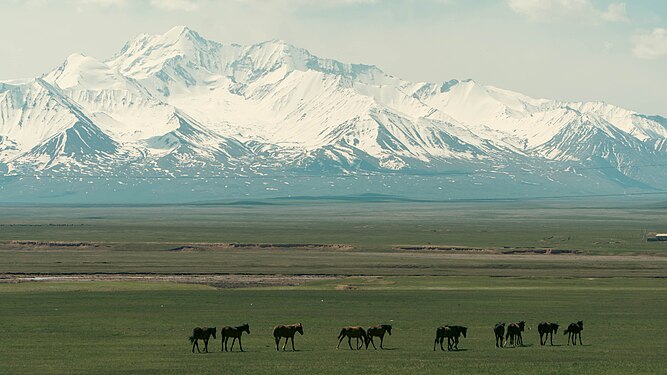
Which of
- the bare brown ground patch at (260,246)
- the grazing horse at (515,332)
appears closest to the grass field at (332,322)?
the grazing horse at (515,332)

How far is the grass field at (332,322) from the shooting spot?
45156 millimetres

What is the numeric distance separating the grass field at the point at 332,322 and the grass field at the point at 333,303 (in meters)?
0.13

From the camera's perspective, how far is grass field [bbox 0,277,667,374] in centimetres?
4516

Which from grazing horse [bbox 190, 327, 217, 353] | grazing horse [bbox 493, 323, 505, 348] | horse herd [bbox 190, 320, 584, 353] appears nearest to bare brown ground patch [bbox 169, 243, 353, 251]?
horse herd [bbox 190, 320, 584, 353]

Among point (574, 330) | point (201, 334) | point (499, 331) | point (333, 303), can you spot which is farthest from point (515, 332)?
point (333, 303)

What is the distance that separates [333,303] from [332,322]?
11.2 m

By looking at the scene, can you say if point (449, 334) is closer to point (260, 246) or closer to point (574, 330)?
point (574, 330)

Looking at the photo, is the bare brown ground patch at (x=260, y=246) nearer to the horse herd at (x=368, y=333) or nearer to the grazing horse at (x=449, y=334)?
the horse herd at (x=368, y=333)

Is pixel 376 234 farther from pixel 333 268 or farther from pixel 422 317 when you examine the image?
pixel 422 317

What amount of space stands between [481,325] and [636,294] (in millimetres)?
23430

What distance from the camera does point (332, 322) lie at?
62.8 metres

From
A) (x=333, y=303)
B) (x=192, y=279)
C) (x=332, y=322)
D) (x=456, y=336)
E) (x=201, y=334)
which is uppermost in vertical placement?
(x=192, y=279)

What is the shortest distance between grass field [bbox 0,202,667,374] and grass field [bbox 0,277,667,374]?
5.0 inches

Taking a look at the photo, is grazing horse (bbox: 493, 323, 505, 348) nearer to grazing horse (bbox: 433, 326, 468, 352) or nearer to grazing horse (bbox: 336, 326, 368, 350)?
grazing horse (bbox: 433, 326, 468, 352)
